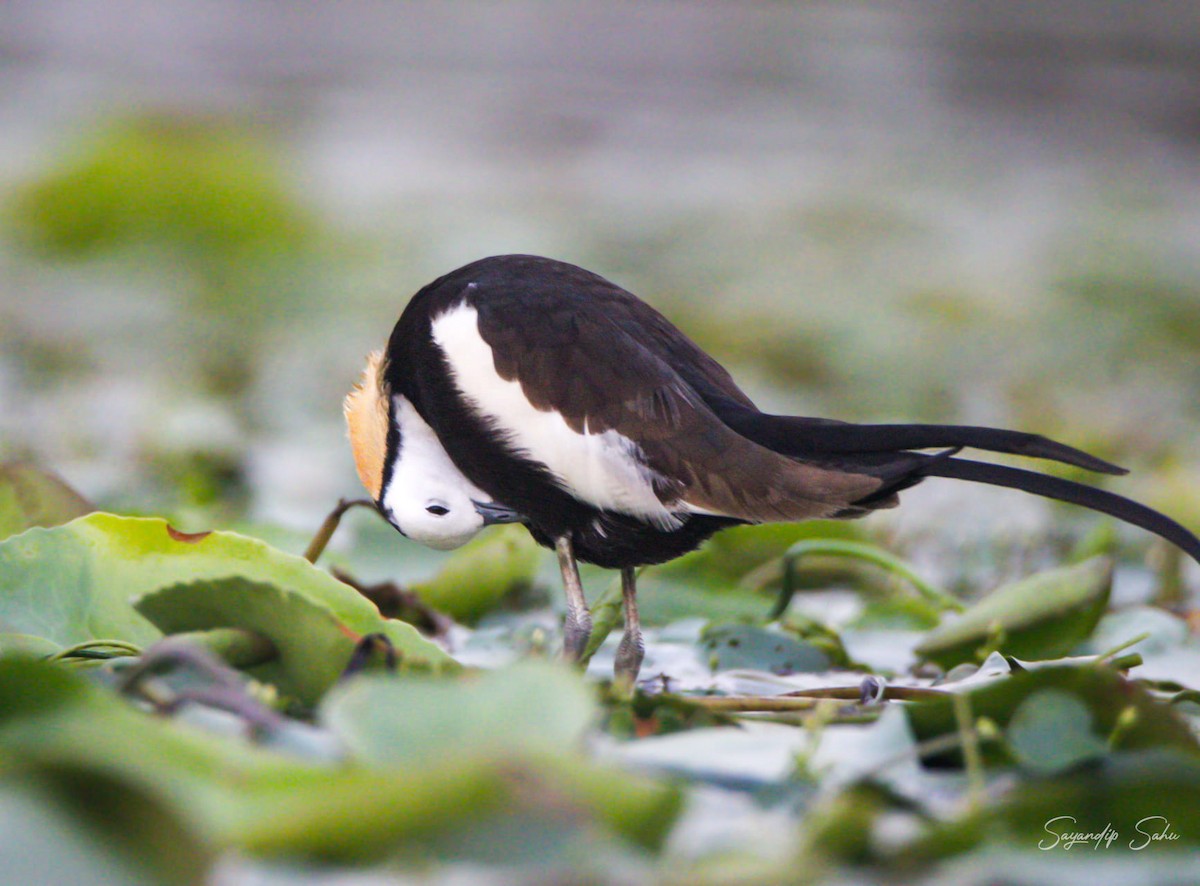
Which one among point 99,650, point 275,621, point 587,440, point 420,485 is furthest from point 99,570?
point 587,440

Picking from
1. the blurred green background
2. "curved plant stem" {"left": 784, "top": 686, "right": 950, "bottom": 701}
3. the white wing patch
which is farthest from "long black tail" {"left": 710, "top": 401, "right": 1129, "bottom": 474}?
the blurred green background

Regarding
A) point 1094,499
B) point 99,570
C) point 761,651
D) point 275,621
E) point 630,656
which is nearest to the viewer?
point 275,621

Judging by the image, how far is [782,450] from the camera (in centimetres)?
185

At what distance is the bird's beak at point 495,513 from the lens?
2041 millimetres

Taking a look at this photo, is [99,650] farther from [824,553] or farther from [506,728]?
[824,553]

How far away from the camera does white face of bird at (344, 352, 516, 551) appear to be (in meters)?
2.05

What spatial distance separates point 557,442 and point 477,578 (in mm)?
547

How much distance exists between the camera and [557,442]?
1.89m

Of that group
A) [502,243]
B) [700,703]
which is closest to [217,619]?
[700,703]

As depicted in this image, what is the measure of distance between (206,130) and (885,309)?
3.43 metres

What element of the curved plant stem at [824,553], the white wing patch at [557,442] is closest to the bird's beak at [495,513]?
the white wing patch at [557,442]

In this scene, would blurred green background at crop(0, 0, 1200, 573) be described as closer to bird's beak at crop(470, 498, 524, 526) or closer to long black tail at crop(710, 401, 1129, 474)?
bird's beak at crop(470, 498, 524, 526)

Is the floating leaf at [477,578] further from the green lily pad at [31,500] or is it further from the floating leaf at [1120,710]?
the floating leaf at [1120,710]

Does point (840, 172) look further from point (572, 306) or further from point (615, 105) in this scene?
point (572, 306)
